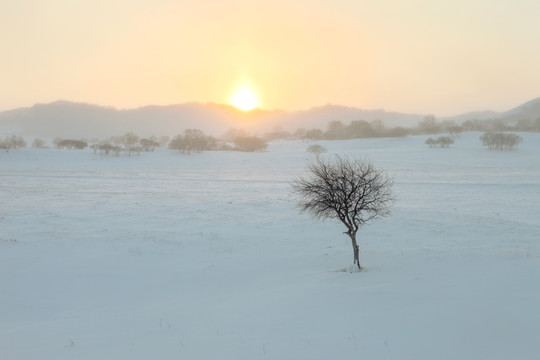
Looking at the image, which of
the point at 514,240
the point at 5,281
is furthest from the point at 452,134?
the point at 5,281

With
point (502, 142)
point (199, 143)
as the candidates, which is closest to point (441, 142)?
point (502, 142)

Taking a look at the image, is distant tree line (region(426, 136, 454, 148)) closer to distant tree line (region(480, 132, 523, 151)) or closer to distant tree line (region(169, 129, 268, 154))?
distant tree line (region(480, 132, 523, 151))

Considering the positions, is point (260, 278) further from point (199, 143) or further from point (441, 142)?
point (441, 142)

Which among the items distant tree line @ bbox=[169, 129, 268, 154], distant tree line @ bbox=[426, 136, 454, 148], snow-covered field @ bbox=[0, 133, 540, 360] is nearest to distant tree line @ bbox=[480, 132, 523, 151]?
distant tree line @ bbox=[426, 136, 454, 148]

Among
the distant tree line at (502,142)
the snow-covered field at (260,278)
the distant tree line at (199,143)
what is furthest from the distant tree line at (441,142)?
the snow-covered field at (260,278)

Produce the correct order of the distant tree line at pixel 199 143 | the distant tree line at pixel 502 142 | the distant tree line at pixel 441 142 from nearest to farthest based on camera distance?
1. the distant tree line at pixel 502 142
2. the distant tree line at pixel 199 143
3. the distant tree line at pixel 441 142

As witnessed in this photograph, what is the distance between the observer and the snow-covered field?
11.8 meters

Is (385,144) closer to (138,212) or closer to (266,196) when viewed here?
(266,196)

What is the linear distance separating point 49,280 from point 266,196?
2640cm

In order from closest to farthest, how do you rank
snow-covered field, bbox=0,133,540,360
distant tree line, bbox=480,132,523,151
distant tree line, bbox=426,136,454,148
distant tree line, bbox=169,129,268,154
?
snow-covered field, bbox=0,133,540,360 → distant tree line, bbox=480,132,523,151 → distant tree line, bbox=169,129,268,154 → distant tree line, bbox=426,136,454,148

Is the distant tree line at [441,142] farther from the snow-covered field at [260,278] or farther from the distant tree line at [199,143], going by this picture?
the snow-covered field at [260,278]

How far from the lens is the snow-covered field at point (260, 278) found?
11781 mm

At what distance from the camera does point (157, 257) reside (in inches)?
945

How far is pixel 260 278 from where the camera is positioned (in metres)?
20.3
